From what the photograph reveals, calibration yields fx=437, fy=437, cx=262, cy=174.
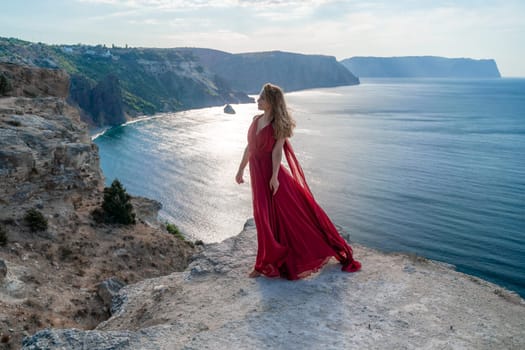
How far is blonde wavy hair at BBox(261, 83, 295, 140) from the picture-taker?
24.4 ft

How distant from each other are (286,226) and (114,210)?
17.2 metres

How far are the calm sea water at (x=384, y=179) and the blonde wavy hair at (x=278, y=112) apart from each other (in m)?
29.8

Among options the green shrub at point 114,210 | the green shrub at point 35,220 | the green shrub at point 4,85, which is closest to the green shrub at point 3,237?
the green shrub at point 35,220

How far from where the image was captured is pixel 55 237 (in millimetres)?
18250

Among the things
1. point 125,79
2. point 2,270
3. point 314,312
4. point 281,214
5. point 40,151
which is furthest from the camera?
point 125,79

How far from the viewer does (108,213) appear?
22.8 meters

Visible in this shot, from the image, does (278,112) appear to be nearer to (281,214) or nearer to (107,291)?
(281,214)

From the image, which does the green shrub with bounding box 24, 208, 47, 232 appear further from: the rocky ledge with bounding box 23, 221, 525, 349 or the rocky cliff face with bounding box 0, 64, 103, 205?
the rocky ledge with bounding box 23, 221, 525, 349

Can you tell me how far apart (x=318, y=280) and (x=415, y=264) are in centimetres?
226

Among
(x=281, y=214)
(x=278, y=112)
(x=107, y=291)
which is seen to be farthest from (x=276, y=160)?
(x=107, y=291)

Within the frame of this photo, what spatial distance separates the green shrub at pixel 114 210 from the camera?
22.5m

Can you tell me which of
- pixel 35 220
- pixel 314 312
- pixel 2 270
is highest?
pixel 314 312

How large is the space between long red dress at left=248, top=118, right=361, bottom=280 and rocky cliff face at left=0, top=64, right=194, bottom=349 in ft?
21.5

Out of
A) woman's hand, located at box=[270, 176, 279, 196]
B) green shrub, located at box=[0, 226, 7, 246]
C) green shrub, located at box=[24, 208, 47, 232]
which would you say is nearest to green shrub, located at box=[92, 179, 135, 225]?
green shrub, located at box=[24, 208, 47, 232]
